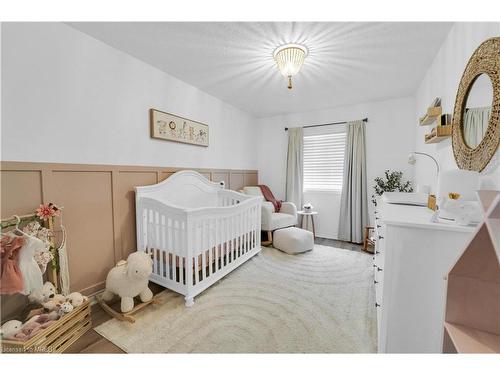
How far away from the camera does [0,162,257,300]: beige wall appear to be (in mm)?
1399

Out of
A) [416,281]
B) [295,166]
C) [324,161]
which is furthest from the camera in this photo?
[295,166]

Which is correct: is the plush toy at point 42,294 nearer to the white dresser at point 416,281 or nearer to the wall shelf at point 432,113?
the white dresser at point 416,281

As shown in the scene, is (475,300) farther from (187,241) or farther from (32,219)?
(32,219)

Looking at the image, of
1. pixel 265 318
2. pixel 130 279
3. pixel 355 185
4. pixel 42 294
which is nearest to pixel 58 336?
pixel 42 294

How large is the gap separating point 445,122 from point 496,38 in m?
0.70

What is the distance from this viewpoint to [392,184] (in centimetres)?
299

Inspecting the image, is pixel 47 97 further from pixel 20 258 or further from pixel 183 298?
Answer: pixel 183 298

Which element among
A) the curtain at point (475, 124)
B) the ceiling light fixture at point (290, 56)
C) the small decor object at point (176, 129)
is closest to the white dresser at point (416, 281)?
the curtain at point (475, 124)

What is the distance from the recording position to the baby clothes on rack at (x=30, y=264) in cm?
122

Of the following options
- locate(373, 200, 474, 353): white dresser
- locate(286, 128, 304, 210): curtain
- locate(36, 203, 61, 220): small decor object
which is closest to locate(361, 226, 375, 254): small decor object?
locate(286, 128, 304, 210): curtain

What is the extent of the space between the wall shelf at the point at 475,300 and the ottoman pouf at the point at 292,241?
1969 mm

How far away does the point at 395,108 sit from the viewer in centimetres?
312

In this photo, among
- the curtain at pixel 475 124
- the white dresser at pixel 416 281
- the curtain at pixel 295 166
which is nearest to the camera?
the white dresser at pixel 416 281

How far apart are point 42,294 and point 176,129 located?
1.89 m
